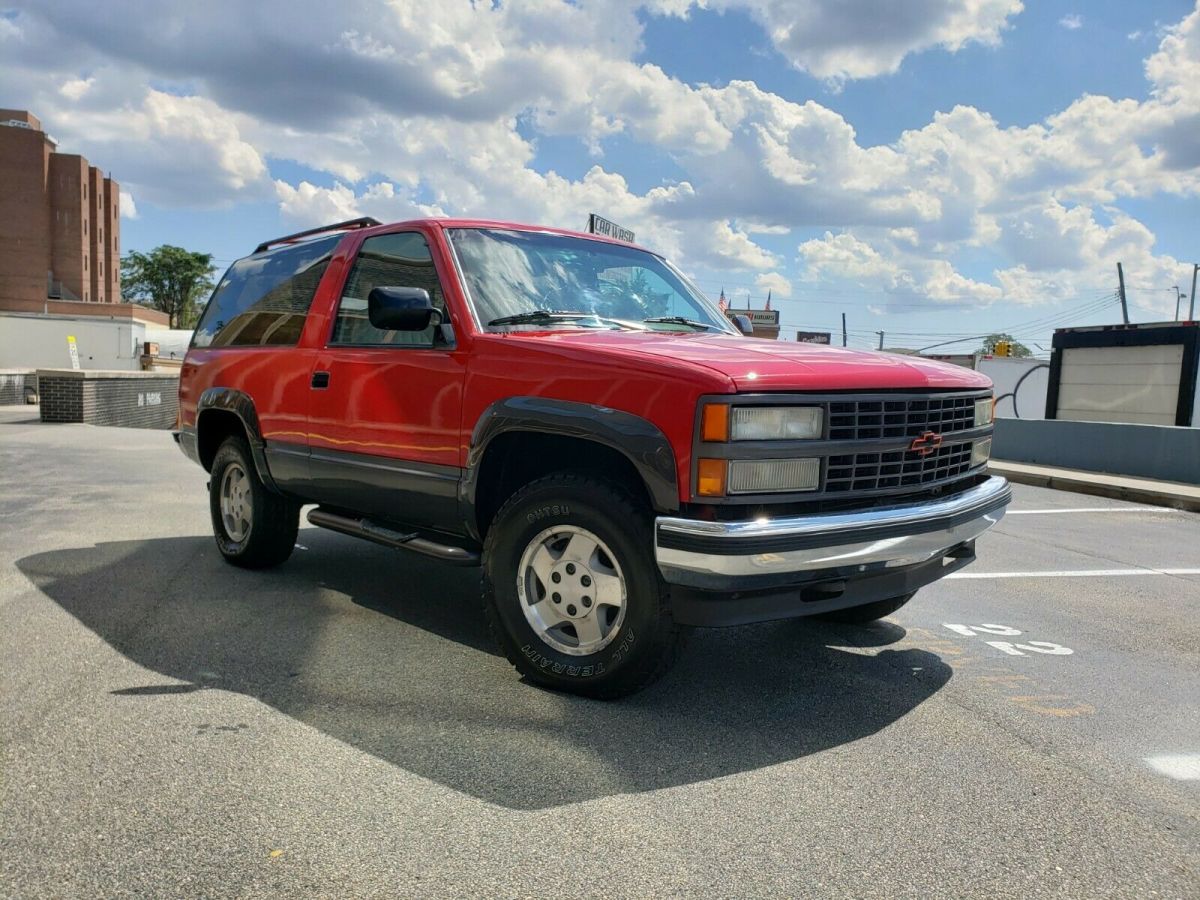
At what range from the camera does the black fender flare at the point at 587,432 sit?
327 cm

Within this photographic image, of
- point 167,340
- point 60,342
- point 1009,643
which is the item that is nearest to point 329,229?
point 1009,643

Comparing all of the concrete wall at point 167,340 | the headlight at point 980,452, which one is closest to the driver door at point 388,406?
the headlight at point 980,452

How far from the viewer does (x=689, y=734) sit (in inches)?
133

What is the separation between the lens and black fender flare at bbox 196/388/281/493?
5488mm

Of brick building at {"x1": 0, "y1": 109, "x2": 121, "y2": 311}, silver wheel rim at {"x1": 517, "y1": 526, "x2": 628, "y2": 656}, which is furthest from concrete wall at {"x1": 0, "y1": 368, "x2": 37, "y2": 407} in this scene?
brick building at {"x1": 0, "y1": 109, "x2": 121, "y2": 311}

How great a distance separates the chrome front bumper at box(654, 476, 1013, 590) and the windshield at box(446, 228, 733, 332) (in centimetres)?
142

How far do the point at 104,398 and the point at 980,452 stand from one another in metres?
20.0

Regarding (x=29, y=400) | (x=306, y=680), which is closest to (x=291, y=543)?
(x=306, y=680)

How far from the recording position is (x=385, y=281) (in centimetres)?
479

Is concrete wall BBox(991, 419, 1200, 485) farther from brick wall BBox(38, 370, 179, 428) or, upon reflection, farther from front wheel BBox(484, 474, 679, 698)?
brick wall BBox(38, 370, 179, 428)

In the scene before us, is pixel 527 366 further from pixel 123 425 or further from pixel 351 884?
pixel 123 425

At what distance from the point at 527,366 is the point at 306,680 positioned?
1.61 metres

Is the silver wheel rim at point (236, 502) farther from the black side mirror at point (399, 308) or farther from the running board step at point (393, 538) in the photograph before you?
the black side mirror at point (399, 308)

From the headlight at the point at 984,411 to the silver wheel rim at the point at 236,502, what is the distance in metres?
4.22
